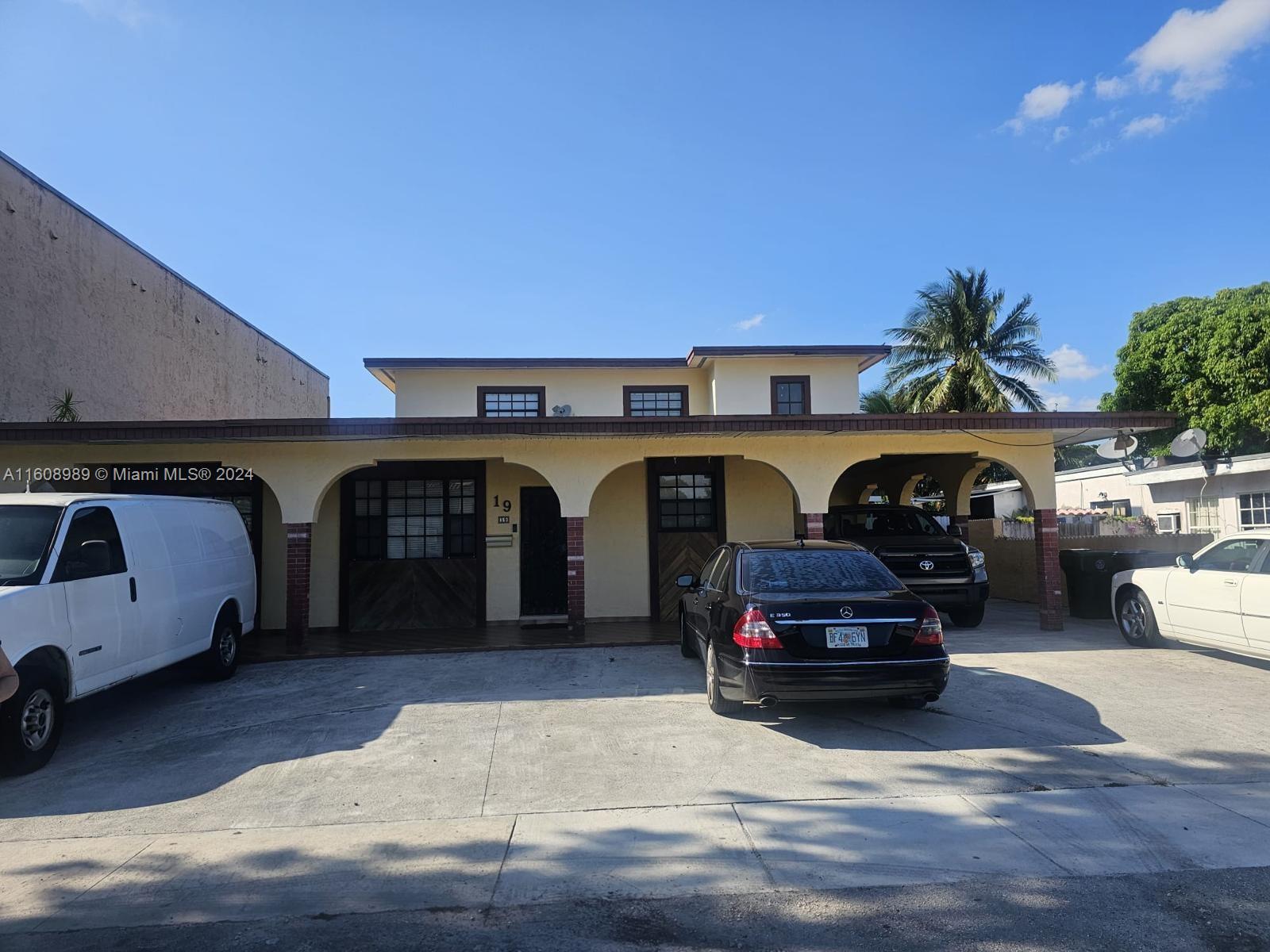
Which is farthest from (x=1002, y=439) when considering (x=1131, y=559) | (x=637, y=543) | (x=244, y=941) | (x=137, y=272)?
(x=137, y=272)

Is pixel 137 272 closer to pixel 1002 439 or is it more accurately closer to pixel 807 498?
pixel 807 498

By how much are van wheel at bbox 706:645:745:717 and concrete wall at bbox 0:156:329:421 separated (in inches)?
535

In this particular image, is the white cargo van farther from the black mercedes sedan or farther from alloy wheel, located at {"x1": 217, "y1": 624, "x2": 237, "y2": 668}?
the black mercedes sedan

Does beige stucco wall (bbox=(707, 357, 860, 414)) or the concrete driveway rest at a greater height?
beige stucco wall (bbox=(707, 357, 860, 414))

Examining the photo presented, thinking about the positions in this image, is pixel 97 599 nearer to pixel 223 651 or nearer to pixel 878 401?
pixel 223 651

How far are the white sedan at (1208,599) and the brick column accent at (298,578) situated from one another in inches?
435

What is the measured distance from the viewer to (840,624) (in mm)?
5957

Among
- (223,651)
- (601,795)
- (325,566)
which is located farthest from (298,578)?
(601,795)

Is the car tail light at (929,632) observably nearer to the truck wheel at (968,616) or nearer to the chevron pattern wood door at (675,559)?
the truck wheel at (968,616)

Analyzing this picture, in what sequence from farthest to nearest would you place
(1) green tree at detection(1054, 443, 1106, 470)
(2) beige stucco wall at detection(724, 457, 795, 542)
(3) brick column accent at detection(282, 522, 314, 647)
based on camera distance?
(1) green tree at detection(1054, 443, 1106, 470) → (2) beige stucco wall at detection(724, 457, 795, 542) → (3) brick column accent at detection(282, 522, 314, 647)

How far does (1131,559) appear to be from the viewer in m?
11.9

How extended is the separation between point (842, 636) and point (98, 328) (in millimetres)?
16825

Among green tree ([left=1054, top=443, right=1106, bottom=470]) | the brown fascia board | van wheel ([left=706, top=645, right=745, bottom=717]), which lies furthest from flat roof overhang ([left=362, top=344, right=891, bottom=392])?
green tree ([left=1054, top=443, right=1106, bottom=470])

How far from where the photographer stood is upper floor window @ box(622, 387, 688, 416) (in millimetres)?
16594
